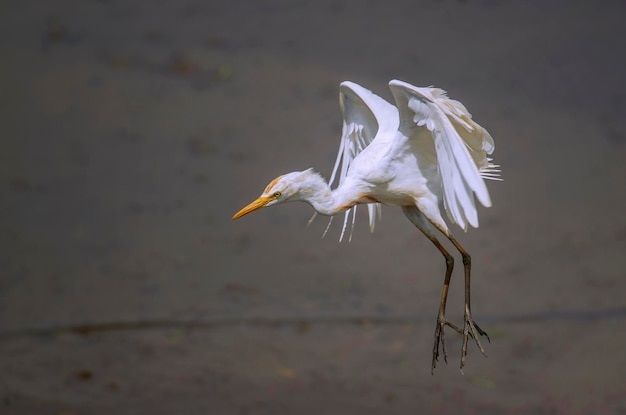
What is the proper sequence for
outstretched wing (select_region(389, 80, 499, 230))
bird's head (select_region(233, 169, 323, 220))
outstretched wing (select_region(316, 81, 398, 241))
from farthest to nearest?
outstretched wing (select_region(316, 81, 398, 241)), bird's head (select_region(233, 169, 323, 220)), outstretched wing (select_region(389, 80, 499, 230))

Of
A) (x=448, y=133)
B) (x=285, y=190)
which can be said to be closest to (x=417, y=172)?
(x=448, y=133)

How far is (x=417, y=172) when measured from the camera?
6.73 ft

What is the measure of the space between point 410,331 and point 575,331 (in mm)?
664

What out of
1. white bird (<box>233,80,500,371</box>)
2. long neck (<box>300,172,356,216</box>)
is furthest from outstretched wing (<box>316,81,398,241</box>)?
long neck (<box>300,172,356,216</box>)

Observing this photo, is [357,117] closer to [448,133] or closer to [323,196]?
[323,196]

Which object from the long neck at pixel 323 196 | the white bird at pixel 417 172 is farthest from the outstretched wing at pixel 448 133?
the long neck at pixel 323 196

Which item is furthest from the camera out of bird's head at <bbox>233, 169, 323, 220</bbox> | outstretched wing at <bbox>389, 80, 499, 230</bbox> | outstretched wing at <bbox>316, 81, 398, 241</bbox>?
outstretched wing at <bbox>316, 81, 398, 241</bbox>

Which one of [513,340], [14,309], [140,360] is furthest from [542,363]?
[14,309]

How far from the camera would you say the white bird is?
1894 millimetres

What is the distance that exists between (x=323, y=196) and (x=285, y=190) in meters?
0.10

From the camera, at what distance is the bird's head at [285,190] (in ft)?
6.49

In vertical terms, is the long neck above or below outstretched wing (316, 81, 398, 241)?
below

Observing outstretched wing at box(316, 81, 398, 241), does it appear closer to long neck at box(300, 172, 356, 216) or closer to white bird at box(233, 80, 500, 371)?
white bird at box(233, 80, 500, 371)

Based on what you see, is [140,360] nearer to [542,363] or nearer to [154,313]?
[154,313]
